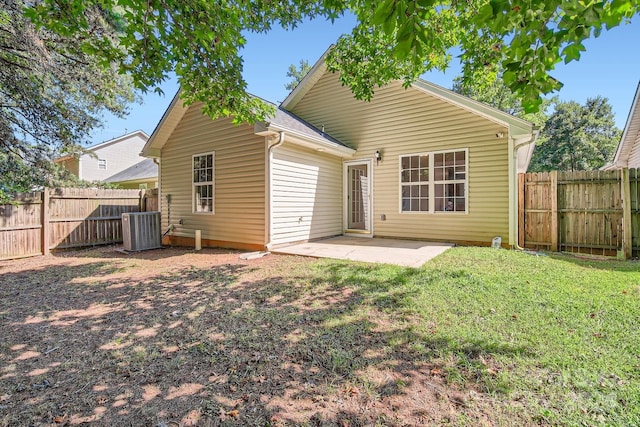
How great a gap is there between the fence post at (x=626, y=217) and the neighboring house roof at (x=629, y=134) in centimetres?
547

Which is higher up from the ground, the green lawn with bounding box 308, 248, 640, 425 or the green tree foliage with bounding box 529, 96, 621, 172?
the green tree foliage with bounding box 529, 96, 621, 172

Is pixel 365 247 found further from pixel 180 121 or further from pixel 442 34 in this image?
pixel 180 121

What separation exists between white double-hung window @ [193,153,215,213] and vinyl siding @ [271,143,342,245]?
2326 millimetres

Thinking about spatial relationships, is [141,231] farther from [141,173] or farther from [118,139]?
[118,139]

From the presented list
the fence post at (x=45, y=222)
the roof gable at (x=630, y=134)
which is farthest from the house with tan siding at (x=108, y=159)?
the roof gable at (x=630, y=134)

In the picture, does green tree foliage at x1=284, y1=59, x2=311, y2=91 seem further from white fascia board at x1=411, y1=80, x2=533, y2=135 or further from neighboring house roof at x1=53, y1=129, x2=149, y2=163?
white fascia board at x1=411, y1=80, x2=533, y2=135

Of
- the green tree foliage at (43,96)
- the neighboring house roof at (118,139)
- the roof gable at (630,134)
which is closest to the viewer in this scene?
the green tree foliage at (43,96)

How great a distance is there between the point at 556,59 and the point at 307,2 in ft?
15.2

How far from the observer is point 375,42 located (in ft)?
20.3

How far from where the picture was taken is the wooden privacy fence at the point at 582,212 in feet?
20.8

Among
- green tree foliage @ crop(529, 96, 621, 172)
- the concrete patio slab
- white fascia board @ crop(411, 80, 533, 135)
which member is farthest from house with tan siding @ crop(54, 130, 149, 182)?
green tree foliage @ crop(529, 96, 621, 172)

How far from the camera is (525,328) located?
3.04 meters

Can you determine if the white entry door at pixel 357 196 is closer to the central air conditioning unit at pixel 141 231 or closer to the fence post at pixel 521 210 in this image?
the fence post at pixel 521 210

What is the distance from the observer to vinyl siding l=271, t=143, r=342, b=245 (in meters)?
7.45
